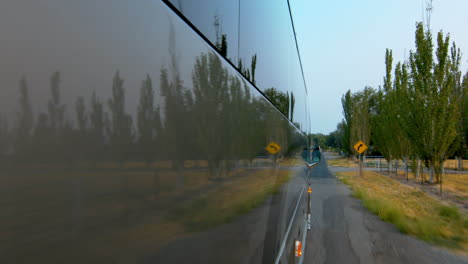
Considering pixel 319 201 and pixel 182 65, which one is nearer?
pixel 182 65

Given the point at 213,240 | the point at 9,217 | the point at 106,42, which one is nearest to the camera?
the point at 9,217

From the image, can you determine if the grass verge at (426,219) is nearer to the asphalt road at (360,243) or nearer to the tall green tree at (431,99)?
the asphalt road at (360,243)

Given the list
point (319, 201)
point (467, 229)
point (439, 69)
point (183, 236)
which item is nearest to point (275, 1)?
point (183, 236)

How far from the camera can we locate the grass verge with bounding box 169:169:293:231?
988 millimetres

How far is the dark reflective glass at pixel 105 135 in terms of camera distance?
0.48 meters

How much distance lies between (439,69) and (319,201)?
922cm

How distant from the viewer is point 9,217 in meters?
0.47

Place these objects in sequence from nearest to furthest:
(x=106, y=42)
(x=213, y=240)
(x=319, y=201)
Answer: (x=106, y=42), (x=213, y=240), (x=319, y=201)

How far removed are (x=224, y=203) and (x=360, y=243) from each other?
7.42 m

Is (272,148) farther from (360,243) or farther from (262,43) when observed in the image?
(360,243)

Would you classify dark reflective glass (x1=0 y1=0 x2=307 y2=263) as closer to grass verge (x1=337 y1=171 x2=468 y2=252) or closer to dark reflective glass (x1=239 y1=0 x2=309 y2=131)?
dark reflective glass (x1=239 y1=0 x2=309 y2=131)

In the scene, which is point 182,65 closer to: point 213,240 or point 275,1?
point 213,240

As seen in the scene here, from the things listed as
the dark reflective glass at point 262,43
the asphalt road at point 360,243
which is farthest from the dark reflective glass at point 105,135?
the asphalt road at point 360,243

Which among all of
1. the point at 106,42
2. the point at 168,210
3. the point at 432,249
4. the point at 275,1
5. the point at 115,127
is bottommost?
the point at 432,249
